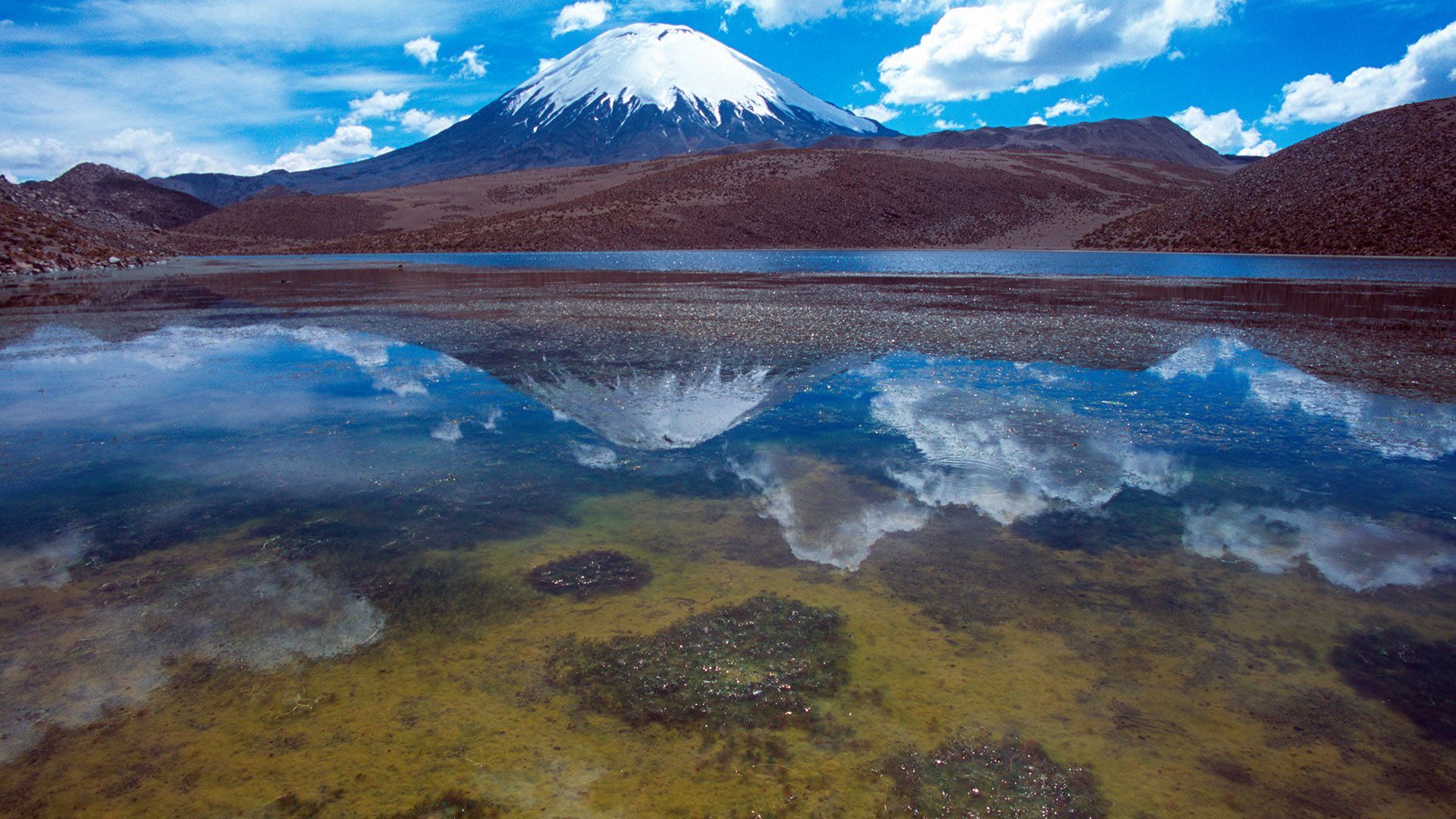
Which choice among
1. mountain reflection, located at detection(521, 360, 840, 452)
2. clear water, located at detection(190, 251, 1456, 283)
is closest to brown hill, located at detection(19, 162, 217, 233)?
clear water, located at detection(190, 251, 1456, 283)

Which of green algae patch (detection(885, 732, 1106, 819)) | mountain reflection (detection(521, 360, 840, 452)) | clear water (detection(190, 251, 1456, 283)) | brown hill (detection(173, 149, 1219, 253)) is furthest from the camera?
brown hill (detection(173, 149, 1219, 253))

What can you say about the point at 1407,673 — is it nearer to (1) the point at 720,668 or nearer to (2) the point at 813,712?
(2) the point at 813,712

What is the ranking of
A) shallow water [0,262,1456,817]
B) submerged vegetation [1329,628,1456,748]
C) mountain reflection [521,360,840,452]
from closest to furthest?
shallow water [0,262,1456,817]
submerged vegetation [1329,628,1456,748]
mountain reflection [521,360,840,452]

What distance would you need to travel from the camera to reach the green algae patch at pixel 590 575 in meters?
5.13

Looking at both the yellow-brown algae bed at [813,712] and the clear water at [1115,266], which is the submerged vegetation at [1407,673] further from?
the clear water at [1115,266]

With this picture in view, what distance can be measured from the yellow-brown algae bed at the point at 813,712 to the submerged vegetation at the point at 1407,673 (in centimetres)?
11

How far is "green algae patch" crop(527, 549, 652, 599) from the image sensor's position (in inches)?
202

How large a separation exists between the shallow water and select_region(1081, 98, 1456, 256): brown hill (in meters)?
63.0

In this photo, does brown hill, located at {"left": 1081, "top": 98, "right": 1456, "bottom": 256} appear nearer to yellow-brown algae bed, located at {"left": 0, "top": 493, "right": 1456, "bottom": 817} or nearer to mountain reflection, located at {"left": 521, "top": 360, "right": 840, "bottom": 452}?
mountain reflection, located at {"left": 521, "top": 360, "right": 840, "bottom": 452}

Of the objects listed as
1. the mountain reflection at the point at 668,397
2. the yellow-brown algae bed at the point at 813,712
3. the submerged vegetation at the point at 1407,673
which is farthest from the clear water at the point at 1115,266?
the yellow-brown algae bed at the point at 813,712

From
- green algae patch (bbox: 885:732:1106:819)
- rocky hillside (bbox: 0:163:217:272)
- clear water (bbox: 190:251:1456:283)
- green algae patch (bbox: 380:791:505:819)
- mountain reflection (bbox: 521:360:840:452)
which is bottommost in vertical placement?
green algae patch (bbox: 380:791:505:819)

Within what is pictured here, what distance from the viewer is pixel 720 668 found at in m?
4.17

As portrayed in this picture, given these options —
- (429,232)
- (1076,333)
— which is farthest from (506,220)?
(1076,333)

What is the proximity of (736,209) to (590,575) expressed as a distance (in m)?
94.7
